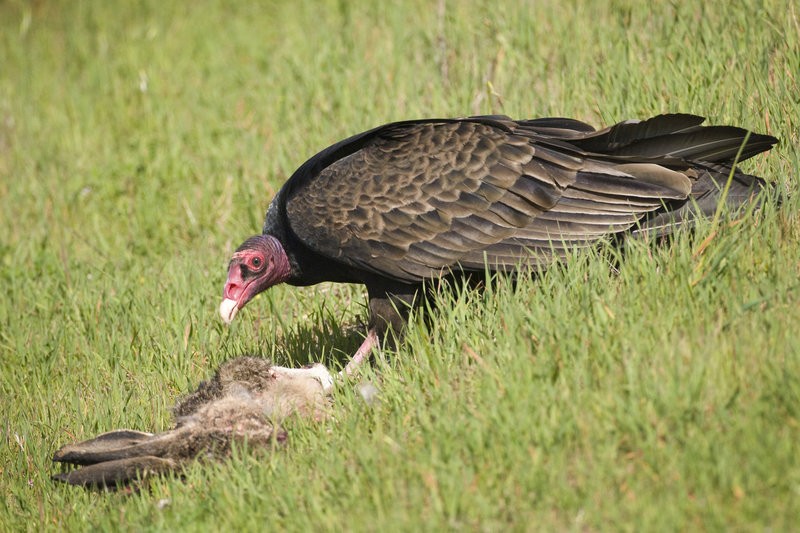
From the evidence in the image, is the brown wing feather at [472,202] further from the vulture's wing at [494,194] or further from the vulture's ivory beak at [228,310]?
the vulture's ivory beak at [228,310]

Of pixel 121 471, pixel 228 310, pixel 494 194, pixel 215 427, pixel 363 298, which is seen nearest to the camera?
pixel 121 471

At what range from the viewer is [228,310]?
14.1ft

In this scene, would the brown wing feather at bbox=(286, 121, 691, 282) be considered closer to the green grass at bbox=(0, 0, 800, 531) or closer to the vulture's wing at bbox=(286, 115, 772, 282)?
the vulture's wing at bbox=(286, 115, 772, 282)

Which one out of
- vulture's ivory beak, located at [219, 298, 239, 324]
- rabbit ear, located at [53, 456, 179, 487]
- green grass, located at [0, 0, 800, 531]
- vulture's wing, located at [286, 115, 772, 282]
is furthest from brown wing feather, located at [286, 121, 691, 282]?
rabbit ear, located at [53, 456, 179, 487]

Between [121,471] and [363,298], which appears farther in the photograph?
[363,298]

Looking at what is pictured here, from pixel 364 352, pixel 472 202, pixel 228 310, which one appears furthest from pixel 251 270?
pixel 472 202

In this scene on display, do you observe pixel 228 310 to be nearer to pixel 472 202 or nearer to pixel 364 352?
pixel 364 352

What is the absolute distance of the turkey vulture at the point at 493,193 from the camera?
389 cm

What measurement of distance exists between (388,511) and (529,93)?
130 inches

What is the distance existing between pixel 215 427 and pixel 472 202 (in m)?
1.44

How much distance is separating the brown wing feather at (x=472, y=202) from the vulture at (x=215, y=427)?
0.61 metres

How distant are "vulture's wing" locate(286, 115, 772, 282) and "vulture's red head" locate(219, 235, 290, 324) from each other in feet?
0.99

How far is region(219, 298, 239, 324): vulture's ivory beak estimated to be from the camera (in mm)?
4270

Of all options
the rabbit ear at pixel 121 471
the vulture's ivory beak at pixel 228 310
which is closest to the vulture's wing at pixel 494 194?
the vulture's ivory beak at pixel 228 310
